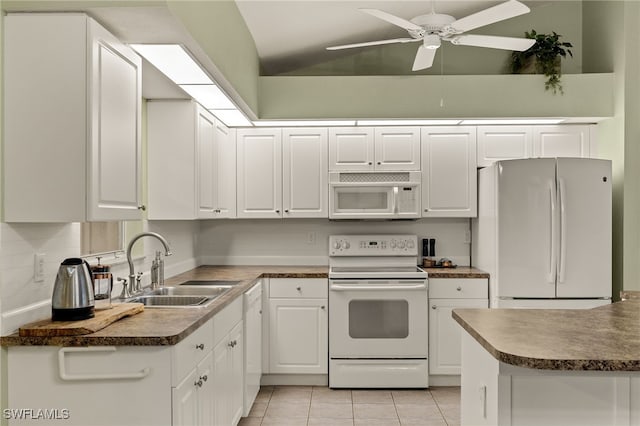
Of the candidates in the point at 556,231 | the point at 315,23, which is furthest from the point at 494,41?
the point at 556,231

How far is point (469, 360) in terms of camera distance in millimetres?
2297

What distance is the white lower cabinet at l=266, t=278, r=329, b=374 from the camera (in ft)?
13.7

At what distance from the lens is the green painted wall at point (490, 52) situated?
4.70 metres

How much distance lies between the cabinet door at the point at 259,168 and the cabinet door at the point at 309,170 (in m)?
0.09

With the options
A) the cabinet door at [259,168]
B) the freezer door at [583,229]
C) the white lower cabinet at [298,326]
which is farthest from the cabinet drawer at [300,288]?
the freezer door at [583,229]

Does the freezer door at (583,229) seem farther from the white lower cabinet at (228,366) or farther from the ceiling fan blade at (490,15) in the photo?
the white lower cabinet at (228,366)

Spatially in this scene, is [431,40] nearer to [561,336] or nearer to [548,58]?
[561,336]

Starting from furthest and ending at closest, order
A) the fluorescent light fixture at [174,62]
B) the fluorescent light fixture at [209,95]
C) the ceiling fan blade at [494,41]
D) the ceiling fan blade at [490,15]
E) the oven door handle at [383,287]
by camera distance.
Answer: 1. the oven door handle at [383,287]
2. the fluorescent light fixture at [209,95]
3. the ceiling fan blade at [494,41]
4. the ceiling fan blade at [490,15]
5. the fluorescent light fixture at [174,62]

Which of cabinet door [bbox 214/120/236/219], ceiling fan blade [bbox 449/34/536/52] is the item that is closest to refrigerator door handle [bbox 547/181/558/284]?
ceiling fan blade [bbox 449/34/536/52]

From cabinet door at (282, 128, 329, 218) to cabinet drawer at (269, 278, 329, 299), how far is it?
623mm

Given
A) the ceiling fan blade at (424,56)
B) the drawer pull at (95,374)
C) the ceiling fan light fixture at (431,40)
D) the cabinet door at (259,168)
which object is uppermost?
the ceiling fan blade at (424,56)

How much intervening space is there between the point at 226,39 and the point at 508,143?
2590mm

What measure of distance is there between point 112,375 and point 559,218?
3.17m

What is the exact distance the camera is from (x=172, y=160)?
353 centimetres
